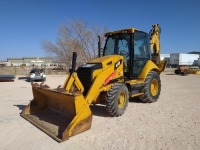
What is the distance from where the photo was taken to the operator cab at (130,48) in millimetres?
7625

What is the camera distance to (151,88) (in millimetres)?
8883

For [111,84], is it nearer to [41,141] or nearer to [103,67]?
[103,67]

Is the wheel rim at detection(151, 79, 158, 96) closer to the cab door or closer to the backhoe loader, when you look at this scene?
the backhoe loader

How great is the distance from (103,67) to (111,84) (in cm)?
58

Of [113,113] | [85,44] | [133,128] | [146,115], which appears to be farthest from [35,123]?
[85,44]

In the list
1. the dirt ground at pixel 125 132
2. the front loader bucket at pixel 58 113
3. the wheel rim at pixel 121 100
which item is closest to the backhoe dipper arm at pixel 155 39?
the dirt ground at pixel 125 132

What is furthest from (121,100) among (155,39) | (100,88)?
(155,39)

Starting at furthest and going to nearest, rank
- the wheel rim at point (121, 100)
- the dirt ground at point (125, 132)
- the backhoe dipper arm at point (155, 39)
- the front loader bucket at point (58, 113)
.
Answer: the backhoe dipper arm at point (155, 39) → the wheel rim at point (121, 100) → the front loader bucket at point (58, 113) → the dirt ground at point (125, 132)

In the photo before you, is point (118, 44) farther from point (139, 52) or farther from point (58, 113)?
point (58, 113)

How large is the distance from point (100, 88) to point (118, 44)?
232 cm

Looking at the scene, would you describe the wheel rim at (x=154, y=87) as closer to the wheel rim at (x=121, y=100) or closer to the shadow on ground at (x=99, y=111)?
the shadow on ground at (x=99, y=111)

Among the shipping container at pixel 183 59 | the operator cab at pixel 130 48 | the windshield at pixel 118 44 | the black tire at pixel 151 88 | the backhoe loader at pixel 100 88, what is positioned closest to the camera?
the backhoe loader at pixel 100 88

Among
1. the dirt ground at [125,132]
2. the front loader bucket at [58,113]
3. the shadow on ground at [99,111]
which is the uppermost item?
the front loader bucket at [58,113]

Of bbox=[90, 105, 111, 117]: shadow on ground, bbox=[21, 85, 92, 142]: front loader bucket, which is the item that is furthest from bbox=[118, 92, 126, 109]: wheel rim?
bbox=[21, 85, 92, 142]: front loader bucket
